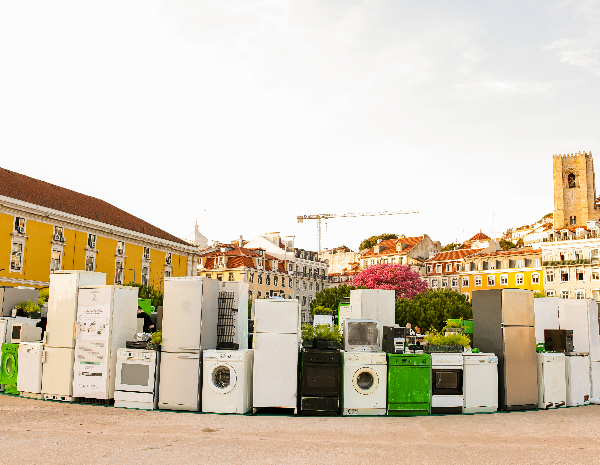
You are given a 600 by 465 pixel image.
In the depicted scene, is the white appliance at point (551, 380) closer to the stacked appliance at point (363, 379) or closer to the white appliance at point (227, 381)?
the stacked appliance at point (363, 379)

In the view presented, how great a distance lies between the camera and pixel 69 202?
1713 inches

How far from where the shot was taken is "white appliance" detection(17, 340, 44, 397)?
11430 mm

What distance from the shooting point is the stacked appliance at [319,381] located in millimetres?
9969

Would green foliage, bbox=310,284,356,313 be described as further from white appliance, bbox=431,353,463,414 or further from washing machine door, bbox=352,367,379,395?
washing machine door, bbox=352,367,379,395

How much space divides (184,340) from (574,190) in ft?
327

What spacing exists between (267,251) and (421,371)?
6267cm

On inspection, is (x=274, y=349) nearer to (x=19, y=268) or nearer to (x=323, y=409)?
(x=323, y=409)

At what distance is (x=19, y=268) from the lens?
35438 mm

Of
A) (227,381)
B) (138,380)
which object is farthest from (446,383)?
(138,380)

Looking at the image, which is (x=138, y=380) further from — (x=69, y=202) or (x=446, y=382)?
(x=69, y=202)

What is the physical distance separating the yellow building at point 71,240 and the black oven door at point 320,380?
2970cm

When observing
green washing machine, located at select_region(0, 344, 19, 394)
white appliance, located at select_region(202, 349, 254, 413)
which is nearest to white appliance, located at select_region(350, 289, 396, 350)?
white appliance, located at select_region(202, 349, 254, 413)

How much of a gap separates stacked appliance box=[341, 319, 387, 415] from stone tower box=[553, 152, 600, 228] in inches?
3693

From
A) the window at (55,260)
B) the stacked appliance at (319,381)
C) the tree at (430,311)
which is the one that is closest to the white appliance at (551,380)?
the stacked appliance at (319,381)
